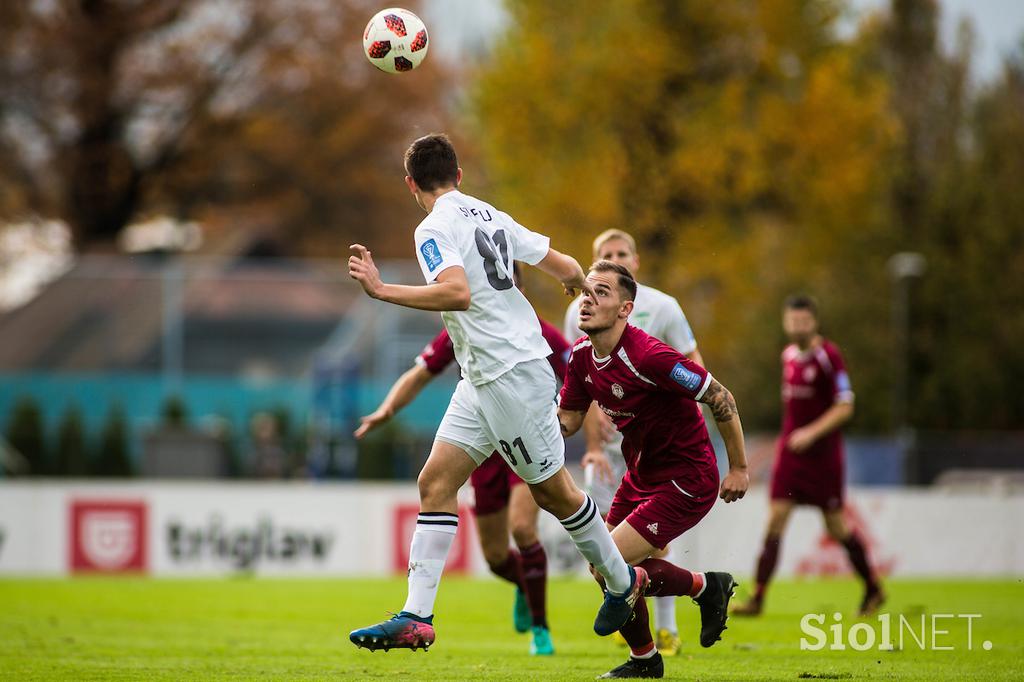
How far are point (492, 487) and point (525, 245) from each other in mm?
2933

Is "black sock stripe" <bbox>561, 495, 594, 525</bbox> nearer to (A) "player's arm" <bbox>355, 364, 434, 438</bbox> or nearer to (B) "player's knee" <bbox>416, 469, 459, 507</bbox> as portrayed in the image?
(B) "player's knee" <bbox>416, 469, 459, 507</bbox>

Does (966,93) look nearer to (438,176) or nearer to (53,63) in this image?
(53,63)

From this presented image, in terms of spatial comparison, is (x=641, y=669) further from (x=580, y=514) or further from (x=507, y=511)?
(x=507, y=511)

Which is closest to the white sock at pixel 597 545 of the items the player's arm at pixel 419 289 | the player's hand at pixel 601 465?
the player's arm at pixel 419 289

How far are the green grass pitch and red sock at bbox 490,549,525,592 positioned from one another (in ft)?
1.59

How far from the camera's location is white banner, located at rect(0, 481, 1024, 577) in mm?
19125

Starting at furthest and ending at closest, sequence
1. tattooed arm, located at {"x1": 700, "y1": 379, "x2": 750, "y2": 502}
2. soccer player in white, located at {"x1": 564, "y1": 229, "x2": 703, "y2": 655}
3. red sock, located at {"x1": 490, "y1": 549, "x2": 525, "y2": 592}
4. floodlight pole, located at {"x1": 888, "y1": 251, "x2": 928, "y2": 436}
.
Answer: floodlight pole, located at {"x1": 888, "y1": 251, "x2": 928, "y2": 436} → red sock, located at {"x1": 490, "y1": 549, "x2": 525, "y2": 592} → soccer player in white, located at {"x1": 564, "y1": 229, "x2": 703, "y2": 655} → tattooed arm, located at {"x1": 700, "y1": 379, "x2": 750, "y2": 502}

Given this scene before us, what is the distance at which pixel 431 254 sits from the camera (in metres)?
7.03

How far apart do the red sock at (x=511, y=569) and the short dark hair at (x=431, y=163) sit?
3445 mm

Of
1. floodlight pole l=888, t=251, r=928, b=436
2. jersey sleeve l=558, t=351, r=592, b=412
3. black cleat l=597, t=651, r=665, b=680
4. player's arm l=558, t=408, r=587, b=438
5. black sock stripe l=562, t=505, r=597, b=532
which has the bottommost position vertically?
black cleat l=597, t=651, r=665, b=680

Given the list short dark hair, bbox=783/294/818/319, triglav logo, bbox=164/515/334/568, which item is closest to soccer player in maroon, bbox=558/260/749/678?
short dark hair, bbox=783/294/818/319

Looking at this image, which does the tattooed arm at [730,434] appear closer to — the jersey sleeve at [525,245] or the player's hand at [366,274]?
the jersey sleeve at [525,245]

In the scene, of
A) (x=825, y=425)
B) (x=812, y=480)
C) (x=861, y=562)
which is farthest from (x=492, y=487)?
(x=861, y=562)

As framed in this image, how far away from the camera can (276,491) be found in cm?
1905
